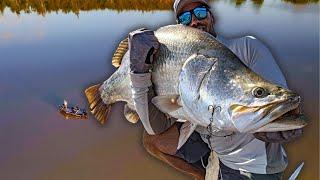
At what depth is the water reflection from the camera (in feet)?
32.5

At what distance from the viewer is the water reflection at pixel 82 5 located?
9.90m

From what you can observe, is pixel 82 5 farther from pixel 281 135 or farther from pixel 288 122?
pixel 288 122

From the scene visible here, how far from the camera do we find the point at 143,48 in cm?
251

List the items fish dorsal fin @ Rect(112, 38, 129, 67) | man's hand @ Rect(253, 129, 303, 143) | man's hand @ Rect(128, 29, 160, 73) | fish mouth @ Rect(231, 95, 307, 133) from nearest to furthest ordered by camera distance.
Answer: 1. fish mouth @ Rect(231, 95, 307, 133)
2. man's hand @ Rect(253, 129, 303, 143)
3. man's hand @ Rect(128, 29, 160, 73)
4. fish dorsal fin @ Rect(112, 38, 129, 67)

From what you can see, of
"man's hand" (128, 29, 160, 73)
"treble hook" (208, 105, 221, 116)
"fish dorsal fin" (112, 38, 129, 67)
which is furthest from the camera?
"fish dorsal fin" (112, 38, 129, 67)

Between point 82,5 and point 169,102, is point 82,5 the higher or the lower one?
the lower one

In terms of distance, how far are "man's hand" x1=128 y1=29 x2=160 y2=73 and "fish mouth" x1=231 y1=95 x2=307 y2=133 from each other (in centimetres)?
61

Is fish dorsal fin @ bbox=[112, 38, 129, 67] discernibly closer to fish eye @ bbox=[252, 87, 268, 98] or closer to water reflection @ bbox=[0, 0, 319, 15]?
fish eye @ bbox=[252, 87, 268, 98]

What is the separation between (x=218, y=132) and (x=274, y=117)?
35.9 inches

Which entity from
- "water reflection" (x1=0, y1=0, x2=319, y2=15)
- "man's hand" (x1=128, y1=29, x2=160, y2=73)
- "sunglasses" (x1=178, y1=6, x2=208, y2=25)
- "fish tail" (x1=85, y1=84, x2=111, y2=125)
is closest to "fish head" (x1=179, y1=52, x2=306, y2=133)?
"man's hand" (x1=128, y1=29, x2=160, y2=73)

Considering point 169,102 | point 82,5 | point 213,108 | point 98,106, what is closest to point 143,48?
point 169,102

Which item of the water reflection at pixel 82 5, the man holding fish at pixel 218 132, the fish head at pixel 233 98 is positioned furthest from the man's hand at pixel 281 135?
the water reflection at pixel 82 5

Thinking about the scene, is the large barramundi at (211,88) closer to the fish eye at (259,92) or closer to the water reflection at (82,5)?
the fish eye at (259,92)

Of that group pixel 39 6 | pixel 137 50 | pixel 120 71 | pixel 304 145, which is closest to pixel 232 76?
pixel 137 50
